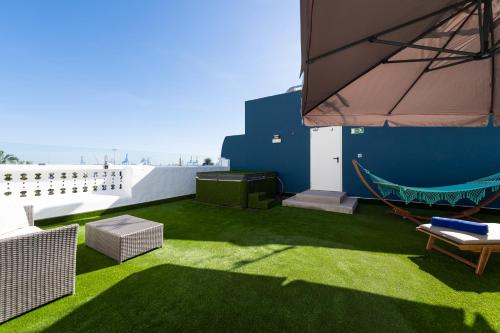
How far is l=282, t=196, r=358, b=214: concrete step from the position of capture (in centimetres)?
462

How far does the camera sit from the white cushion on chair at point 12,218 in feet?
6.64

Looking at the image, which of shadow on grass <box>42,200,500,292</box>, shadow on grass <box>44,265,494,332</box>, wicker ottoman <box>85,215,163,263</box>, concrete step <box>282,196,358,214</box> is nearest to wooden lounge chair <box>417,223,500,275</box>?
shadow on grass <box>42,200,500,292</box>

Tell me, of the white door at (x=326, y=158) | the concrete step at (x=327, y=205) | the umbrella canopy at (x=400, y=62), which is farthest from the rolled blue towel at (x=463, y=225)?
the white door at (x=326, y=158)

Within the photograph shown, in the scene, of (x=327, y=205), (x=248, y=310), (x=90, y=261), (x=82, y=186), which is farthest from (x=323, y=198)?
(x=82, y=186)

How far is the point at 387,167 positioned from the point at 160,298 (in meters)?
6.33

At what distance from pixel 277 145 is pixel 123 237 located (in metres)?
5.82

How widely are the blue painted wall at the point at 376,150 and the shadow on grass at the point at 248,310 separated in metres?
4.79

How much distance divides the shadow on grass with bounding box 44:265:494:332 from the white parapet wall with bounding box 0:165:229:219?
227 cm

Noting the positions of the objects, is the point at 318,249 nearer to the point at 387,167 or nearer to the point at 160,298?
the point at 160,298

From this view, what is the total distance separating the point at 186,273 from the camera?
Result: 6.86 feet

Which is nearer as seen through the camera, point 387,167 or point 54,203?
point 54,203

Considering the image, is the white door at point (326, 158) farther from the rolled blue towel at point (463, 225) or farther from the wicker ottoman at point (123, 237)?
the wicker ottoman at point (123, 237)

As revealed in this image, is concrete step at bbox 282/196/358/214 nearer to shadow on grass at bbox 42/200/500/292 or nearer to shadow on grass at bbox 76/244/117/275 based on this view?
shadow on grass at bbox 42/200/500/292

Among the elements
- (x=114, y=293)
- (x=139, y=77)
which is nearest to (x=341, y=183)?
(x=114, y=293)
